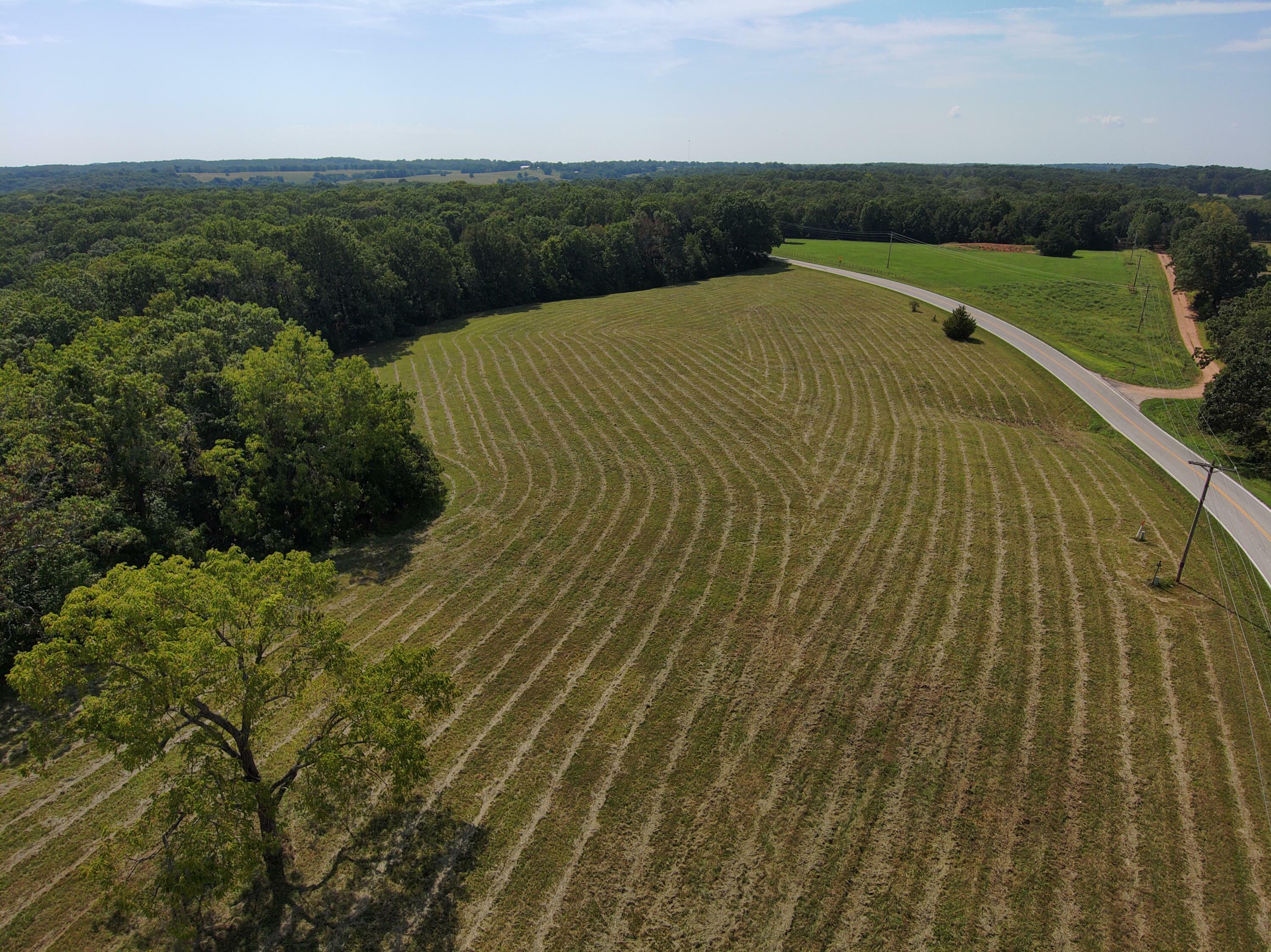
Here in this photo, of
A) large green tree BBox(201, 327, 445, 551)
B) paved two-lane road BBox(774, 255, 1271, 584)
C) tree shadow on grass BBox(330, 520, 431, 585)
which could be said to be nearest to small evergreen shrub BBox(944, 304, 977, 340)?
paved two-lane road BBox(774, 255, 1271, 584)

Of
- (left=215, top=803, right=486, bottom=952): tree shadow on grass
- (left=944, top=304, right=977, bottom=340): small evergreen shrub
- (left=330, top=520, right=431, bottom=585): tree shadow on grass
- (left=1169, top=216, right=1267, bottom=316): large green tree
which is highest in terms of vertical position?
(left=1169, top=216, right=1267, bottom=316): large green tree

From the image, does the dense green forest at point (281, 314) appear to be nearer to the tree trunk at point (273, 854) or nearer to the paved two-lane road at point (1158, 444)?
the paved two-lane road at point (1158, 444)

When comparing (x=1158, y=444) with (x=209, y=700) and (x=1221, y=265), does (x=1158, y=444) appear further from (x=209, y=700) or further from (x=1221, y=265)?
(x=209, y=700)

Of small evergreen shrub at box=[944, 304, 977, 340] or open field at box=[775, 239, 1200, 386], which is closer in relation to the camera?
open field at box=[775, 239, 1200, 386]

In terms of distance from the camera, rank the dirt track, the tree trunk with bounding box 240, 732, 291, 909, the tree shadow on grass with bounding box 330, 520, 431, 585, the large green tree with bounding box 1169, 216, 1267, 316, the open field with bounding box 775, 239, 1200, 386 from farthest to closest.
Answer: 1. the large green tree with bounding box 1169, 216, 1267, 316
2. the open field with bounding box 775, 239, 1200, 386
3. the dirt track
4. the tree shadow on grass with bounding box 330, 520, 431, 585
5. the tree trunk with bounding box 240, 732, 291, 909

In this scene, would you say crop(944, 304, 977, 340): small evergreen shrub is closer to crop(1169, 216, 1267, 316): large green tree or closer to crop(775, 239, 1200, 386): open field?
crop(775, 239, 1200, 386): open field

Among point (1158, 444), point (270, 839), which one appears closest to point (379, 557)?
point (270, 839)

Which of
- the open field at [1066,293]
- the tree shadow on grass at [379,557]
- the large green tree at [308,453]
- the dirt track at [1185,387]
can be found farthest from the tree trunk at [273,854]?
the open field at [1066,293]

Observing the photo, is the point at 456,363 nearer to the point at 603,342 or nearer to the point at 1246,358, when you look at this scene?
the point at 603,342
